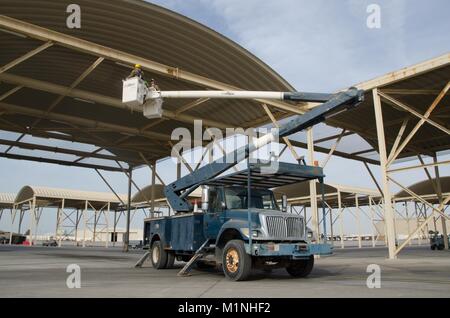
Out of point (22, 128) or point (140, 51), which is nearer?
point (140, 51)

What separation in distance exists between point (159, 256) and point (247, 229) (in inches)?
197

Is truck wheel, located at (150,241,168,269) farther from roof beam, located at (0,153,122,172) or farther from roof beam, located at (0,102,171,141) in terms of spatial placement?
roof beam, located at (0,153,122,172)

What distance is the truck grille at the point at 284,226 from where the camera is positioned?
9359 mm

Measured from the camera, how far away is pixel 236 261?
30.2ft

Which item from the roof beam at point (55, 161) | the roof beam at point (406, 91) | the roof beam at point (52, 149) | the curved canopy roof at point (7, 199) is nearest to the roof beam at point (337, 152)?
the roof beam at point (406, 91)

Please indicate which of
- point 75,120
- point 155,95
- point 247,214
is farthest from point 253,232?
point 75,120

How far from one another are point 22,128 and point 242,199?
A: 50.6 feet

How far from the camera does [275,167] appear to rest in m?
9.85

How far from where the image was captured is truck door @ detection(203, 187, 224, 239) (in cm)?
1052

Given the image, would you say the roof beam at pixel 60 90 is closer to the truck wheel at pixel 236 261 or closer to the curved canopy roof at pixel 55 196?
the truck wheel at pixel 236 261

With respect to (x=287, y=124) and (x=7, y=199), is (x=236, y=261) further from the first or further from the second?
(x=7, y=199)

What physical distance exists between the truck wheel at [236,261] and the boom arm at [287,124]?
2311 millimetres
